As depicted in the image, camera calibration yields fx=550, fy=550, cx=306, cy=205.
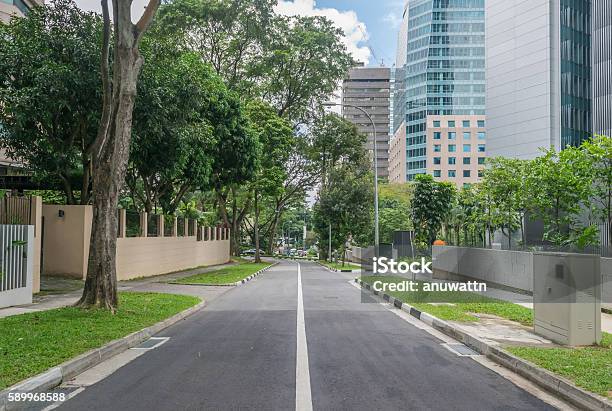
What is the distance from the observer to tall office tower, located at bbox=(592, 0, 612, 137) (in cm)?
4500

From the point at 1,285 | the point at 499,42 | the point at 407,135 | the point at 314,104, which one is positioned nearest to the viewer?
the point at 1,285

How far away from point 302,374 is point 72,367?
3009mm

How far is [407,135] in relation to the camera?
110 meters

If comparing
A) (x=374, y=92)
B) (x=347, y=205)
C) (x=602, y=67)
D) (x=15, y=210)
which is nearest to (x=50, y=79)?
(x=15, y=210)

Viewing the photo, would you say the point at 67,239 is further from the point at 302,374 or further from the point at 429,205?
the point at 429,205

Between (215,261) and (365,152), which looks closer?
(215,261)

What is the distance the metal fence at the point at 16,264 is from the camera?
1306cm

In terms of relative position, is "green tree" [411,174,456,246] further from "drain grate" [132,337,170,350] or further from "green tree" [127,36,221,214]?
"drain grate" [132,337,170,350]

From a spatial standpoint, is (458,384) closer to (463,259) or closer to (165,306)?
(165,306)

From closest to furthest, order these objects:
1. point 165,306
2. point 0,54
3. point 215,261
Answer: point 165,306, point 0,54, point 215,261

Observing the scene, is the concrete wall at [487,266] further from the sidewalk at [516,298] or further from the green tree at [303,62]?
the green tree at [303,62]

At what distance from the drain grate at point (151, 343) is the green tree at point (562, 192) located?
43.7 ft

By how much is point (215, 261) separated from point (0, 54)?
27.4 metres

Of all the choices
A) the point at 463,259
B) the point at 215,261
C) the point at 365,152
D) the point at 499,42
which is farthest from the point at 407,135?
the point at 463,259
